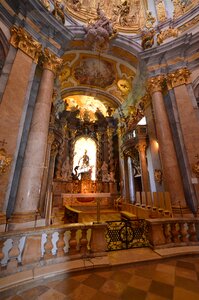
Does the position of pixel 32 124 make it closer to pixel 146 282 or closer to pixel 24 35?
pixel 24 35

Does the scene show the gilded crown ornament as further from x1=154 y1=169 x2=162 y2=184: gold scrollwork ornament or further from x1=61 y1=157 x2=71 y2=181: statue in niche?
x1=61 y1=157 x2=71 y2=181: statue in niche

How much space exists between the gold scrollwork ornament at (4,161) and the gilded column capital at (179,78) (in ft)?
25.5

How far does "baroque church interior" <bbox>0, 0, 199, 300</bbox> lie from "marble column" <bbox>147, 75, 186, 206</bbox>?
44mm

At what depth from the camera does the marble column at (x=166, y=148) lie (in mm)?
5984

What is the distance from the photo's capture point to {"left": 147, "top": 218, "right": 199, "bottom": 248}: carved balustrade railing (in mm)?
3867

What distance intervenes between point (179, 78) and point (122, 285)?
8349 millimetres

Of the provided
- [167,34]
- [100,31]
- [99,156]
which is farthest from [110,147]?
[167,34]

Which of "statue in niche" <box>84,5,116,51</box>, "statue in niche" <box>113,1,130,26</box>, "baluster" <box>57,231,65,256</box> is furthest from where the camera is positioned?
"statue in niche" <box>113,1,130,26</box>

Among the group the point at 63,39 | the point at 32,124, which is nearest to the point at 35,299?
the point at 32,124

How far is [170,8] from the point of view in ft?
32.4

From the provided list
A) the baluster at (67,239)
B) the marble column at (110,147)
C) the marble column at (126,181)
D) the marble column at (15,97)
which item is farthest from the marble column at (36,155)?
the marble column at (110,147)

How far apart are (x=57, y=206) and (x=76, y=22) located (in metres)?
12.6

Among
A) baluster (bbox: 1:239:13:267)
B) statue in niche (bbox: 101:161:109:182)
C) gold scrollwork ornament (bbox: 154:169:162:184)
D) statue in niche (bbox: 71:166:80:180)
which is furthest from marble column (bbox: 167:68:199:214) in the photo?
statue in niche (bbox: 71:166:80:180)

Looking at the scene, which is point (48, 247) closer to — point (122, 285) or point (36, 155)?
point (122, 285)
